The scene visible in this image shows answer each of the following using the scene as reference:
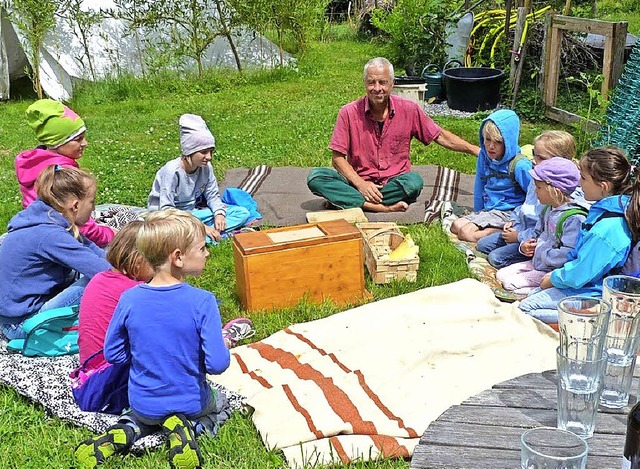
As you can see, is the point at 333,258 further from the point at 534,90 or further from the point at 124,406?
the point at 534,90

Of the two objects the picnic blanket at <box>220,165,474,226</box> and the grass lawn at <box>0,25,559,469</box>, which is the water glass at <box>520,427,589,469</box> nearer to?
the grass lawn at <box>0,25,559,469</box>

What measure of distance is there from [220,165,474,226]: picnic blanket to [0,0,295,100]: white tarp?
5.57 m

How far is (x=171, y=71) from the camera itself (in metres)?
13.0

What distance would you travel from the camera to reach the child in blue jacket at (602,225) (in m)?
4.07

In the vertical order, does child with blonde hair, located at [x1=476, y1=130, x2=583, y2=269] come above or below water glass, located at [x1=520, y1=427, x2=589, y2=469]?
below

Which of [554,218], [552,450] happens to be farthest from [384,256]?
[552,450]

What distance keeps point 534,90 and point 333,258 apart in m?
6.88

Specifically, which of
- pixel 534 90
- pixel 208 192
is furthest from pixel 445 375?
pixel 534 90

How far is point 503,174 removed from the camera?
6.00 metres

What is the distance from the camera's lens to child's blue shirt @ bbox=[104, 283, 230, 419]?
3.23 m

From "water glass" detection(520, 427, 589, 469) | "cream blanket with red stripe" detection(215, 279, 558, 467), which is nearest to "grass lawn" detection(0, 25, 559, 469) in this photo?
"cream blanket with red stripe" detection(215, 279, 558, 467)

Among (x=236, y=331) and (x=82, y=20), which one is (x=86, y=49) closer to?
(x=82, y=20)

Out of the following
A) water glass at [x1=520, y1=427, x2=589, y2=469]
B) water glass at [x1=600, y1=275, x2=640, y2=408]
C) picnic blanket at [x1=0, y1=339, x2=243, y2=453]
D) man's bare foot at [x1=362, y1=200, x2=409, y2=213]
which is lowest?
man's bare foot at [x1=362, y1=200, x2=409, y2=213]

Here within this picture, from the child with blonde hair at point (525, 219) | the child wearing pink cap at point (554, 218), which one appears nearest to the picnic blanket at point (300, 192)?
the child with blonde hair at point (525, 219)
